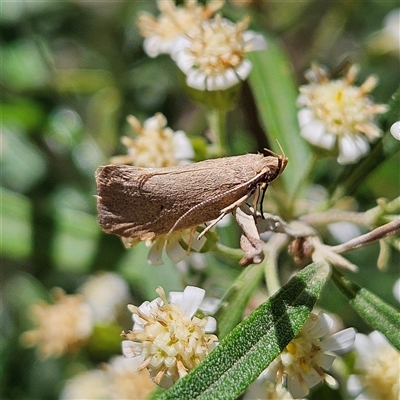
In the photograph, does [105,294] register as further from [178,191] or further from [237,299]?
[178,191]

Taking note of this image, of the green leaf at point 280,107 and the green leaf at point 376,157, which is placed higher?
the green leaf at point 376,157

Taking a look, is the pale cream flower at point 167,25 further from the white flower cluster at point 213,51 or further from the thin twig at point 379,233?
the thin twig at point 379,233

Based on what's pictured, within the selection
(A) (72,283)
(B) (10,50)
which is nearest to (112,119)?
(B) (10,50)

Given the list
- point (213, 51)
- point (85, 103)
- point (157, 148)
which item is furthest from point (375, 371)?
point (85, 103)

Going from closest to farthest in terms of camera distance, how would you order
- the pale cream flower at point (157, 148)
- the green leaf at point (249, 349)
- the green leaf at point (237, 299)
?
the green leaf at point (249, 349), the green leaf at point (237, 299), the pale cream flower at point (157, 148)

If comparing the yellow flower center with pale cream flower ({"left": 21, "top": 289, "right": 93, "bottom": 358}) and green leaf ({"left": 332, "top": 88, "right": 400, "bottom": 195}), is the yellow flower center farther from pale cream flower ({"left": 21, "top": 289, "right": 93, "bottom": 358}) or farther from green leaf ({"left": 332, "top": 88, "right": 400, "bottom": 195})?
pale cream flower ({"left": 21, "top": 289, "right": 93, "bottom": 358})

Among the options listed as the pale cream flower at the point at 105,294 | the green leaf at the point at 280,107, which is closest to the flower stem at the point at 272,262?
the green leaf at the point at 280,107

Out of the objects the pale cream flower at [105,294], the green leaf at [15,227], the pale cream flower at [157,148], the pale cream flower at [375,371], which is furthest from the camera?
the pale cream flower at [105,294]

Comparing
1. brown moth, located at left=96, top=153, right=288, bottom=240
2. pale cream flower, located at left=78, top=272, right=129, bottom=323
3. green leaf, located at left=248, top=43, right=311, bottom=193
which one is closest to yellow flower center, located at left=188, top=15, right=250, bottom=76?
green leaf, located at left=248, top=43, right=311, bottom=193
